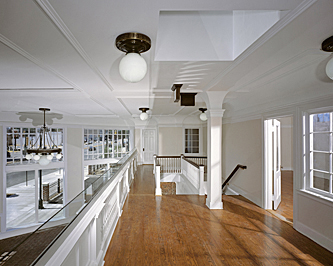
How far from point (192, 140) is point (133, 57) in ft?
29.0

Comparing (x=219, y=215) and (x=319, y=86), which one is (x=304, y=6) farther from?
(x=219, y=215)

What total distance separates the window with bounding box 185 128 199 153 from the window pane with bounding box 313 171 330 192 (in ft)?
23.0

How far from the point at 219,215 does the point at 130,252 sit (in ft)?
6.36

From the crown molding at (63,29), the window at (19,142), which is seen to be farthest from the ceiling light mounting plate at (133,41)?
the window at (19,142)

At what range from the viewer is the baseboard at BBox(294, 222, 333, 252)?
114 inches

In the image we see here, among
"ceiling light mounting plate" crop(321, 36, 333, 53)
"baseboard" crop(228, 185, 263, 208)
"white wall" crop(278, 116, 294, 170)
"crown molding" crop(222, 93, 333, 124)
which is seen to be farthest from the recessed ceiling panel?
"white wall" crop(278, 116, 294, 170)

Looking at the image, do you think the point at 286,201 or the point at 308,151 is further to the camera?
the point at 286,201

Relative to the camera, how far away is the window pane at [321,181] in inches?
123

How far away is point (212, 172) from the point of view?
4340mm

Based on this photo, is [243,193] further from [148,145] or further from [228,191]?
[148,145]

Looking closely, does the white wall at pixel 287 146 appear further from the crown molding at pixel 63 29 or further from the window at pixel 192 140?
the crown molding at pixel 63 29

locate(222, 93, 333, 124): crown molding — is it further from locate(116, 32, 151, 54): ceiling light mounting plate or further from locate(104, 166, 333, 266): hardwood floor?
locate(116, 32, 151, 54): ceiling light mounting plate

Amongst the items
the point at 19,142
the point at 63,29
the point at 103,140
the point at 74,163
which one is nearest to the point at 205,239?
the point at 63,29

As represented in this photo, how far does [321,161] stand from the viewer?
325 cm
